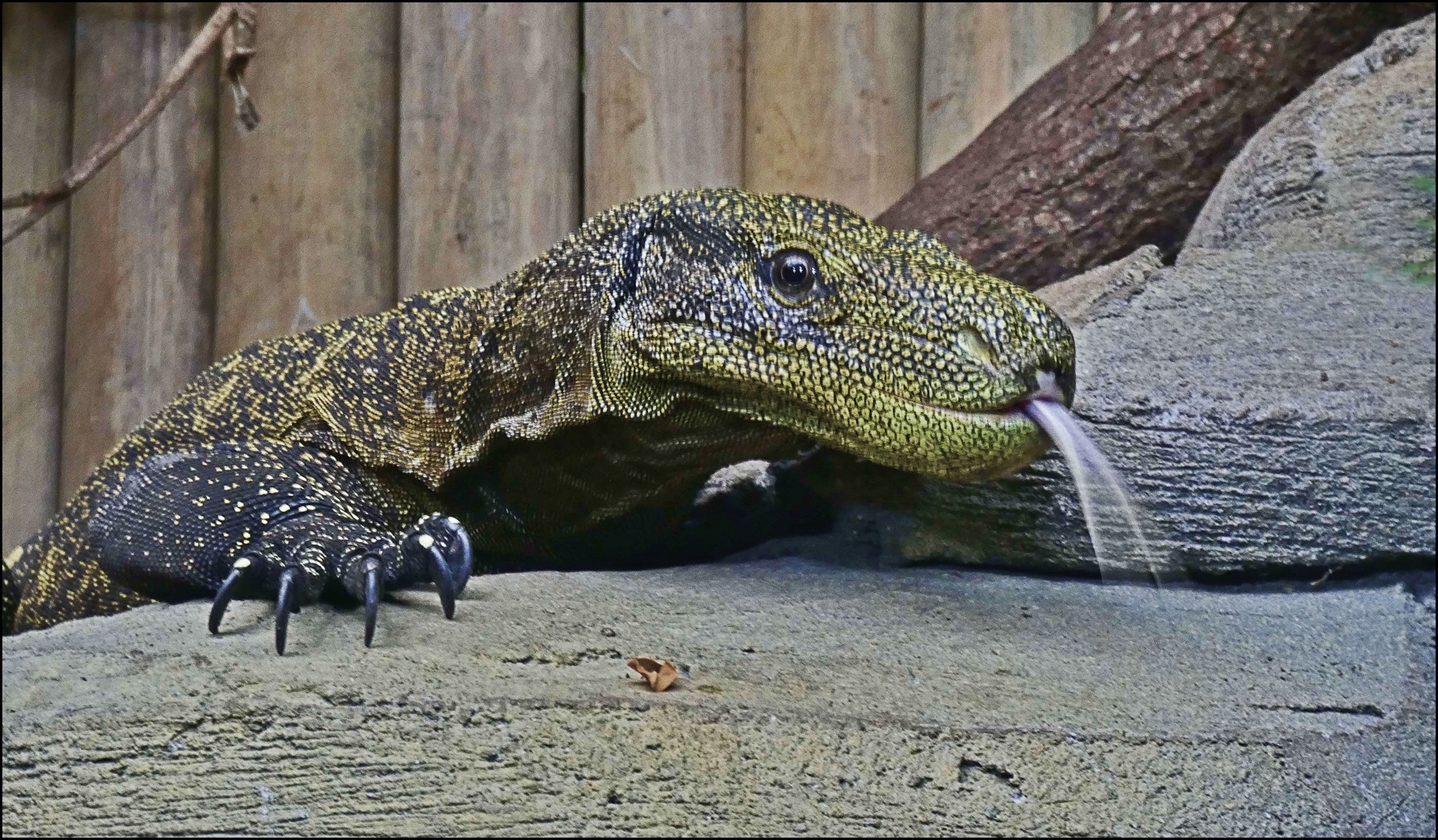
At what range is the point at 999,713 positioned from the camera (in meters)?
2.56

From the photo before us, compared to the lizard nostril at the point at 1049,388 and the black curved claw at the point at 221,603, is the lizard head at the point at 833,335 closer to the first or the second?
the lizard nostril at the point at 1049,388

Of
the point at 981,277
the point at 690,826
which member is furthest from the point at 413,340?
the point at 690,826

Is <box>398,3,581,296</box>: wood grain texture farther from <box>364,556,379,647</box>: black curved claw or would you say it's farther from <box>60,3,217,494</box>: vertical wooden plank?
<box>364,556,379,647</box>: black curved claw

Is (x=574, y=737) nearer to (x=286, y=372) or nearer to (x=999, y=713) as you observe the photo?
(x=999, y=713)

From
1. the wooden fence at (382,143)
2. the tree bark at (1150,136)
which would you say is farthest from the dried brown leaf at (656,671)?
the wooden fence at (382,143)

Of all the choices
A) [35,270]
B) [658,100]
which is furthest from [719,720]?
[35,270]

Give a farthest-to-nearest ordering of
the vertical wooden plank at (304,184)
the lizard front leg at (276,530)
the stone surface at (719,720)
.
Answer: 1. the vertical wooden plank at (304,184)
2. the lizard front leg at (276,530)
3. the stone surface at (719,720)

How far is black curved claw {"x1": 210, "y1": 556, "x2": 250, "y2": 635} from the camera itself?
102 inches

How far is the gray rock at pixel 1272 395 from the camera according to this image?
337cm

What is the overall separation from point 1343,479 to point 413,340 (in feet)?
7.43

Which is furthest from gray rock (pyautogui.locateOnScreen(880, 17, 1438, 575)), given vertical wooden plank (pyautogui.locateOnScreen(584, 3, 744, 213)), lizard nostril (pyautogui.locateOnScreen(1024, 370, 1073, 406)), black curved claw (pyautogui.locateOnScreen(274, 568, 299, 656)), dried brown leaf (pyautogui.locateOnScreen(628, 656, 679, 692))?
vertical wooden plank (pyautogui.locateOnScreen(584, 3, 744, 213))

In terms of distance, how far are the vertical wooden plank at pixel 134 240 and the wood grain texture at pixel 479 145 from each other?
0.78 meters

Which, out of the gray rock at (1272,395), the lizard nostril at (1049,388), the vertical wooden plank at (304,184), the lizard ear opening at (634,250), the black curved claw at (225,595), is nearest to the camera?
the black curved claw at (225,595)

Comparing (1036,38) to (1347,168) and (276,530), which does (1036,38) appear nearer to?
(1347,168)
